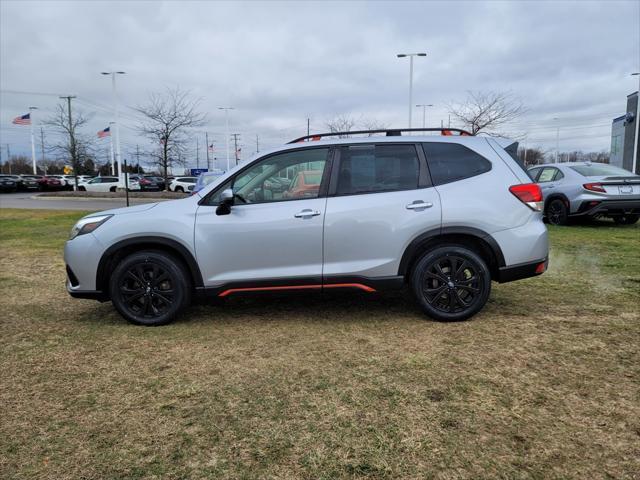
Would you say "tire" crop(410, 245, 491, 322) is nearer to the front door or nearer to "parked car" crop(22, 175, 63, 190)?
the front door

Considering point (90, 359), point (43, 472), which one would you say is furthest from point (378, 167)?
point (43, 472)

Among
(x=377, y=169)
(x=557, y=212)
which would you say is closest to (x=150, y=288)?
(x=377, y=169)

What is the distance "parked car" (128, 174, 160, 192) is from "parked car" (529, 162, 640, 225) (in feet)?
114

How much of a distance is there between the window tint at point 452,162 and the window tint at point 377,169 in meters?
0.16

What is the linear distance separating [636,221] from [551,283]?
24.9ft

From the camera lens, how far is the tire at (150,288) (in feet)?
14.6

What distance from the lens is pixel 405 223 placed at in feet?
14.4

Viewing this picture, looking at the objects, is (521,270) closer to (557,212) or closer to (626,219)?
(557,212)

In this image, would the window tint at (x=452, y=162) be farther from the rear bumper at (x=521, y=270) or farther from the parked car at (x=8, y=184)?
the parked car at (x=8, y=184)

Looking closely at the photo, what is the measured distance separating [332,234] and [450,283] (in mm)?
1167

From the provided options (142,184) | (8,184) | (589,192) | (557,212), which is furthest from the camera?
(142,184)

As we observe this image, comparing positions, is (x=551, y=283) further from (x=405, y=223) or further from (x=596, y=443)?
(x=596, y=443)

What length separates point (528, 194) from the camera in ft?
14.6

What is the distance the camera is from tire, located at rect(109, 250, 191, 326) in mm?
4441
